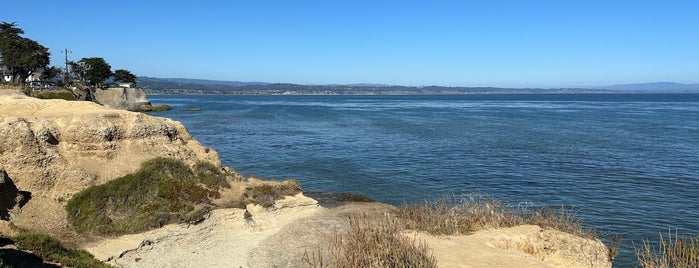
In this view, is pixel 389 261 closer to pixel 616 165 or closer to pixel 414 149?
pixel 616 165

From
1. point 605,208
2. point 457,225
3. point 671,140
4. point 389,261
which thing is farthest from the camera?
point 671,140

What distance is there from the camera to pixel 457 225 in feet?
75.4

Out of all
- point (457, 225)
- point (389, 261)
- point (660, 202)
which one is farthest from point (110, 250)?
point (660, 202)

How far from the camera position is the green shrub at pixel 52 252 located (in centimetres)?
1716

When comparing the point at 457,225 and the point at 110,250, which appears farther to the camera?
the point at 457,225

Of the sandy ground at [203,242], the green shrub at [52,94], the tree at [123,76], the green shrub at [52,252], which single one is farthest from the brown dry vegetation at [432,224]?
the tree at [123,76]

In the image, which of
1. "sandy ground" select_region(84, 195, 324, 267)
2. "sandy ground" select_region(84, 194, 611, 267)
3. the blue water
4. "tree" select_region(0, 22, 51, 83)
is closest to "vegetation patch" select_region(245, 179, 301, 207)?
"sandy ground" select_region(84, 195, 324, 267)

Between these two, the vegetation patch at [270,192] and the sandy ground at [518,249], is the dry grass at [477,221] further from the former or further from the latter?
the vegetation patch at [270,192]

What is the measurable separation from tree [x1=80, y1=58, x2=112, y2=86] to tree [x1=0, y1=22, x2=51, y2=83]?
77.3 ft

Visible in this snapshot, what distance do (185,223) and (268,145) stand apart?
38.9m

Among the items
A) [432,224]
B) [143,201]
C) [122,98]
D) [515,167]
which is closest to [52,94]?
[122,98]

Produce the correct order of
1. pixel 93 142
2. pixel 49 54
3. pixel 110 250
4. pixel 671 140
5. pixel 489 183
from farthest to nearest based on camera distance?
pixel 49 54, pixel 671 140, pixel 489 183, pixel 93 142, pixel 110 250

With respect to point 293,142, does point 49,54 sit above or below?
above

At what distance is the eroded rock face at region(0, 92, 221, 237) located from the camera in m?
24.0
